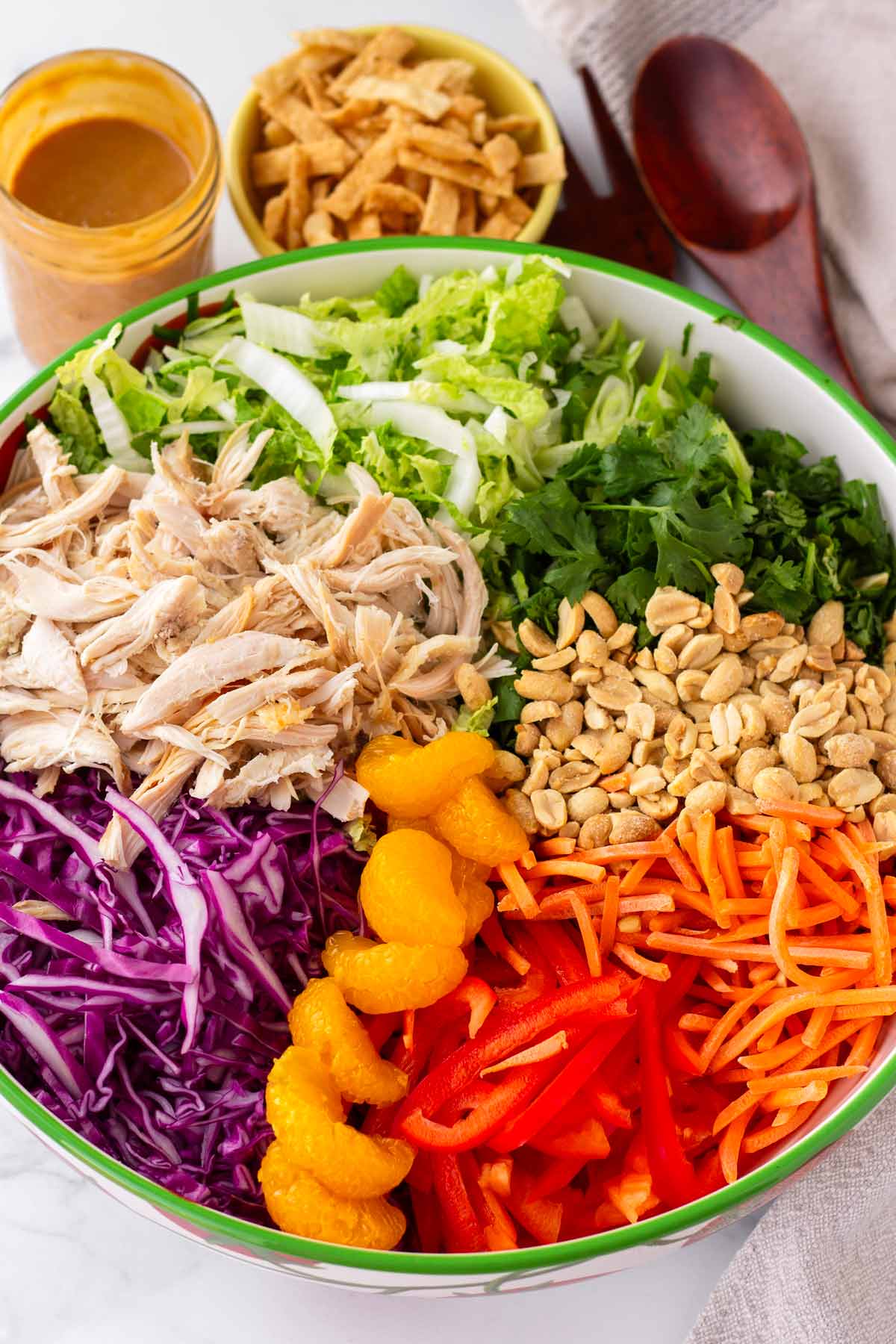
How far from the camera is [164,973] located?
1951mm

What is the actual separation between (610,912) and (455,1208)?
0.48 metres

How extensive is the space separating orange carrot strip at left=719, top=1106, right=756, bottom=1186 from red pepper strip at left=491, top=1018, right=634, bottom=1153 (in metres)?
0.23

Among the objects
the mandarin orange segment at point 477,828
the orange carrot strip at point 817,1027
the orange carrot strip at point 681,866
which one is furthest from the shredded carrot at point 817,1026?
the mandarin orange segment at point 477,828

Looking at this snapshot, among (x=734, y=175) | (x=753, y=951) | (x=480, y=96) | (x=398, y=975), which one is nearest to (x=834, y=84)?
(x=734, y=175)

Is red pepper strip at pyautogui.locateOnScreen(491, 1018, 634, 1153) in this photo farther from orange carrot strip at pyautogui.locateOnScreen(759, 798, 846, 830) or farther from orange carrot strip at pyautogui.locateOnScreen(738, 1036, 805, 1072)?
orange carrot strip at pyautogui.locateOnScreen(759, 798, 846, 830)

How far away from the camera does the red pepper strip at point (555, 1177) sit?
76.7 inches

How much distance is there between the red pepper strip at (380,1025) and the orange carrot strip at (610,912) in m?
0.33

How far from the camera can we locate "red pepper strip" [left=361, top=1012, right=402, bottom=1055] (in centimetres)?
201

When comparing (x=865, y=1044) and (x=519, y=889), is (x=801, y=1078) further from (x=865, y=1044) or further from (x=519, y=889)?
(x=519, y=889)

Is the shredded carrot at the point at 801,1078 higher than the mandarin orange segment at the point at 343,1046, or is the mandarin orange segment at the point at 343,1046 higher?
the mandarin orange segment at the point at 343,1046

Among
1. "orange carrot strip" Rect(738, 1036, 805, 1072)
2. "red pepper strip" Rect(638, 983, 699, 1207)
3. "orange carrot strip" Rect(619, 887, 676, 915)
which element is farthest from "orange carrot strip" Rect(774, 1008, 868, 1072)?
"orange carrot strip" Rect(619, 887, 676, 915)

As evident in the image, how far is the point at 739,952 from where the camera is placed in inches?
80.1

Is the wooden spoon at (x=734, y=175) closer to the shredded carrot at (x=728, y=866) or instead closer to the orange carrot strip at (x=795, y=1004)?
the shredded carrot at (x=728, y=866)

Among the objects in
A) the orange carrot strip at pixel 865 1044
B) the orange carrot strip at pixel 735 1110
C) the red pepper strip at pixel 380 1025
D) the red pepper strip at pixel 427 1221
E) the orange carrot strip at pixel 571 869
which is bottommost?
the red pepper strip at pixel 427 1221
